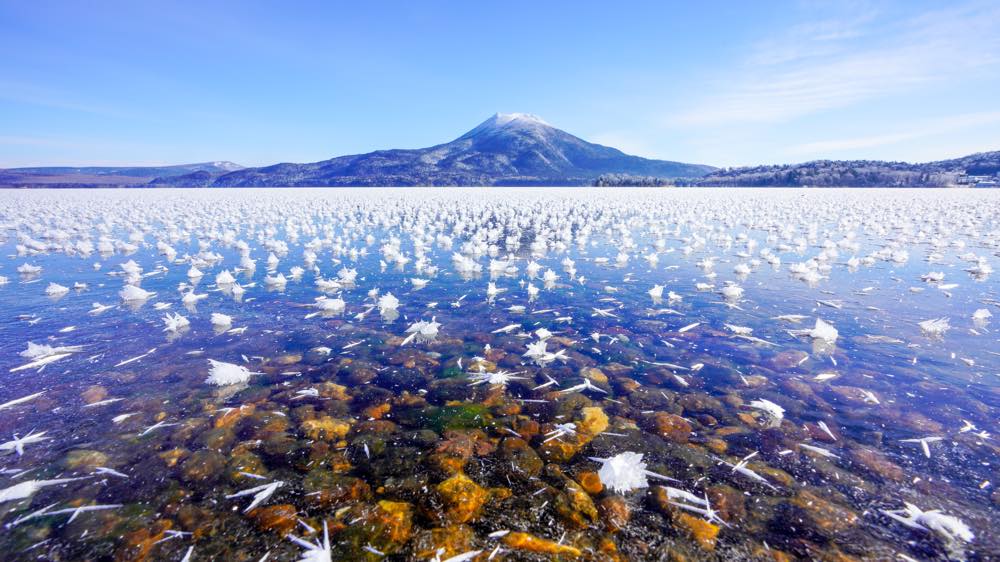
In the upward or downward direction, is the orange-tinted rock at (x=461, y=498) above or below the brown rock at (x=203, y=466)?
above

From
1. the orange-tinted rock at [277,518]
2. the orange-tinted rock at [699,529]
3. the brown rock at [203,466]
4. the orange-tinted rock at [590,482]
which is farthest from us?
the brown rock at [203,466]

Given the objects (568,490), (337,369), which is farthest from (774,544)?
(337,369)

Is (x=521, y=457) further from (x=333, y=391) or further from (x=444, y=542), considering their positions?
(x=333, y=391)

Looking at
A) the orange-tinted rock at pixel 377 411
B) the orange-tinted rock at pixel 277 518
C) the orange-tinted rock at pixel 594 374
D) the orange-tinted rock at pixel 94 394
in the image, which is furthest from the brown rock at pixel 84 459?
the orange-tinted rock at pixel 594 374

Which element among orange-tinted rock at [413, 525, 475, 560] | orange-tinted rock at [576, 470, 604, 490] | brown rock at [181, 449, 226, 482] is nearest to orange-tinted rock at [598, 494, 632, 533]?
orange-tinted rock at [576, 470, 604, 490]

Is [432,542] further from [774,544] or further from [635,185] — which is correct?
[635,185]

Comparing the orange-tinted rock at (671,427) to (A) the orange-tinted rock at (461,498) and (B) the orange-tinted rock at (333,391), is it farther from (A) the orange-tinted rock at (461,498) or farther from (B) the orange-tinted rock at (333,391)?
(B) the orange-tinted rock at (333,391)

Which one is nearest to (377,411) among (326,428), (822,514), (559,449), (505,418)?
(326,428)
